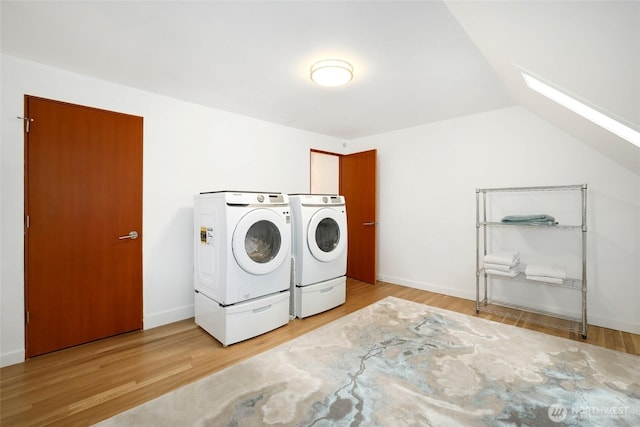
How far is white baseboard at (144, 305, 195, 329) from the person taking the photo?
8.63 ft

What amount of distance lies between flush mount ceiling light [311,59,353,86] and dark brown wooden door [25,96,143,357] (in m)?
1.76

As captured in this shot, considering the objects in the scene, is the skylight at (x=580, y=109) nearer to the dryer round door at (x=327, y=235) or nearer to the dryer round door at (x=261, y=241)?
the dryer round door at (x=327, y=235)

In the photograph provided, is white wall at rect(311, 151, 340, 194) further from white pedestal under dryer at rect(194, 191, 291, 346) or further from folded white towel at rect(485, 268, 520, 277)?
folded white towel at rect(485, 268, 520, 277)

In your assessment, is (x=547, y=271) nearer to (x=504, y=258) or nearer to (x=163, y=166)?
(x=504, y=258)

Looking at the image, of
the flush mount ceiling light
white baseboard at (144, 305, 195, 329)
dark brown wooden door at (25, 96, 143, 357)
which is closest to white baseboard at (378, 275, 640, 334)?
white baseboard at (144, 305, 195, 329)

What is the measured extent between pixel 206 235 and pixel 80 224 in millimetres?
1008

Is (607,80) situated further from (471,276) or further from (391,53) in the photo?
(471,276)

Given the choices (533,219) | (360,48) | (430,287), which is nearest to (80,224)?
(360,48)

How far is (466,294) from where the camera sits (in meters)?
3.36

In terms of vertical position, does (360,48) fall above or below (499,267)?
above

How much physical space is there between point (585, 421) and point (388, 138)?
347 centimetres

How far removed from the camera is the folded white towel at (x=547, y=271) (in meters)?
2.46

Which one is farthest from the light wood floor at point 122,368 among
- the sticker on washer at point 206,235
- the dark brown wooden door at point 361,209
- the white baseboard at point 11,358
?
the dark brown wooden door at point 361,209

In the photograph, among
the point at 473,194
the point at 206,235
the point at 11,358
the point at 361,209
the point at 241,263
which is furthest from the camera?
the point at 361,209
